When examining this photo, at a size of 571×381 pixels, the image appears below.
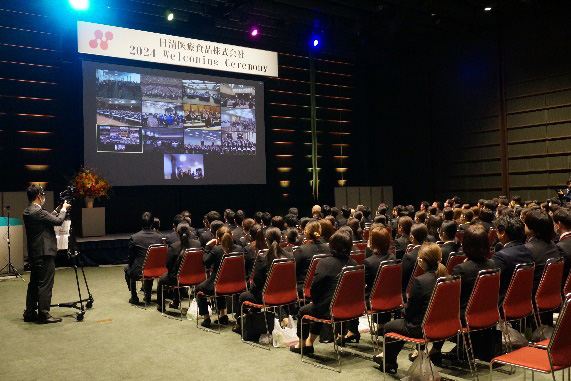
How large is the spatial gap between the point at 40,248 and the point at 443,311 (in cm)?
471

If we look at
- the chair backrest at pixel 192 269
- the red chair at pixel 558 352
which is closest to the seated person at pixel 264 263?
the chair backrest at pixel 192 269

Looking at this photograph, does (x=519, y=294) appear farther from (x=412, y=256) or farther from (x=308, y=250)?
(x=308, y=250)

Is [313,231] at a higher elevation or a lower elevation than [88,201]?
lower

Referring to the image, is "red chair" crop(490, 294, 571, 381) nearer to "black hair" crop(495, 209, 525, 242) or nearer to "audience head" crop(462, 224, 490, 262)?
"audience head" crop(462, 224, 490, 262)

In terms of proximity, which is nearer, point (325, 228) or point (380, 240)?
point (380, 240)

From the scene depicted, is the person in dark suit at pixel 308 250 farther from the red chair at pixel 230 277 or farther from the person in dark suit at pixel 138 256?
the person in dark suit at pixel 138 256

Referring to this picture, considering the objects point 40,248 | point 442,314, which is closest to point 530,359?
point 442,314

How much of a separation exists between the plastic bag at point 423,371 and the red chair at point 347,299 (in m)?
0.67

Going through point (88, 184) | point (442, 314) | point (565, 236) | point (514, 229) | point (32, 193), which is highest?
point (88, 184)

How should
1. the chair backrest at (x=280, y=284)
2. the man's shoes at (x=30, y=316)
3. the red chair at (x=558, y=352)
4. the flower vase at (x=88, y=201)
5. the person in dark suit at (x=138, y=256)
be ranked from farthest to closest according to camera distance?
the flower vase at (x=88, y=201), the person in dark suit at (x=138, y=256), the man's shoes at (x=30, y=316), the chair backrest at (x=280, y=284), the red chair at (x=558, y=352)

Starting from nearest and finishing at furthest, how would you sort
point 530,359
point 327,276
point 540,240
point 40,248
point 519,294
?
1. point 530,359
2. point 519,294
3. point 327,276
4. point 540,240
5. point 40,248

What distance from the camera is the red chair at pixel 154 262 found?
7027 mm

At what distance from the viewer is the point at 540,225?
462 cm

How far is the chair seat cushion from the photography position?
2947mm
